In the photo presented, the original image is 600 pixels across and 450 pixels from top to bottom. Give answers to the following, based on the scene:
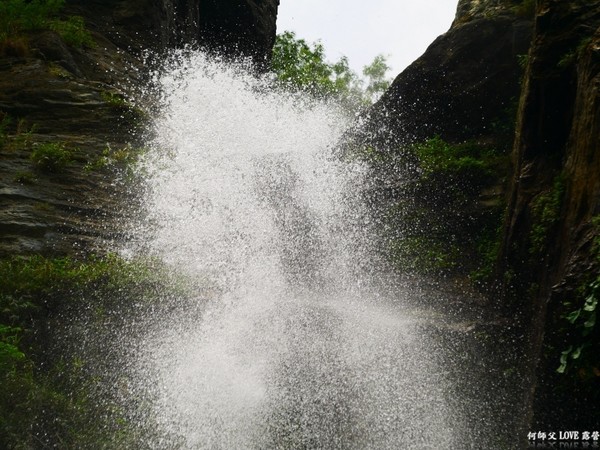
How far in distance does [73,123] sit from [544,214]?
9.68 meters

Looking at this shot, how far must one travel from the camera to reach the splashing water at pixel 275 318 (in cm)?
780

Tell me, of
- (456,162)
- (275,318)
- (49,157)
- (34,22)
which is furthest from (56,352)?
(456,162)

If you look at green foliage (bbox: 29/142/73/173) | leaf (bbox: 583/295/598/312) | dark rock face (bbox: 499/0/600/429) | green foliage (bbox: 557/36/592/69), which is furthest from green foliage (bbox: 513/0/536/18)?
green foliage (bbox: 29/142/73/173)

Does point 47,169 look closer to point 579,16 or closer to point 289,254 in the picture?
point 289,254

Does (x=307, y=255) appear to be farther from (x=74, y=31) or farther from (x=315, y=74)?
(x=315, y=74)

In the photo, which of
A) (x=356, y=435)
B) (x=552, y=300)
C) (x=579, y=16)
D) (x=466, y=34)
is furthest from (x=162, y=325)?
(x=466, y=34)

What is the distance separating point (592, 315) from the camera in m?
5.73

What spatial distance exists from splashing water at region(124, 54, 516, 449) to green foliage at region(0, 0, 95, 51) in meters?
2.81

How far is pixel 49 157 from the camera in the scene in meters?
10.1

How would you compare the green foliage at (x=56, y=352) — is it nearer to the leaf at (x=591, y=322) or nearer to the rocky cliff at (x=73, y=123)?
the rocky cliff at (x=73, y=123)

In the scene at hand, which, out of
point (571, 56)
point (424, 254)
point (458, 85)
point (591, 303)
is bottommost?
point (591, 303)

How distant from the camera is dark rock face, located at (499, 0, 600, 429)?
620cm

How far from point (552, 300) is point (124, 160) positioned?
887 cm

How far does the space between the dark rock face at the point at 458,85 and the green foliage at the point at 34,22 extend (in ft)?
28.0
